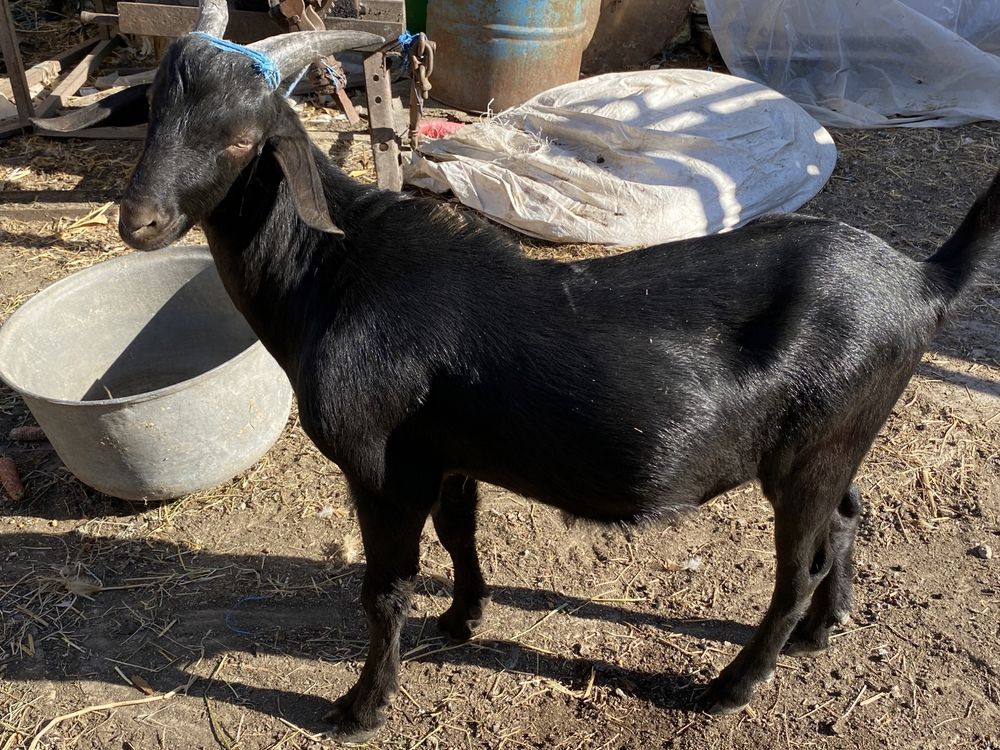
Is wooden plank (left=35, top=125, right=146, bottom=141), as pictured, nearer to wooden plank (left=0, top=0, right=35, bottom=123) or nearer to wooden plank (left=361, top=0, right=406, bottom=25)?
wooden plank (left=0, top=0, right=35, bottom=123)

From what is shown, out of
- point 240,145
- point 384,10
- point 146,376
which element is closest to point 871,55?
point 384,10

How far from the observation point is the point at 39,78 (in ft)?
25.0

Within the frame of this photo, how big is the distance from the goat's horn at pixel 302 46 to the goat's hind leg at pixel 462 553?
1.43 m

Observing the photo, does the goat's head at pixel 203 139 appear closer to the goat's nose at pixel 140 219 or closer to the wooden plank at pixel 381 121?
the goat's nose at pixel 140 219

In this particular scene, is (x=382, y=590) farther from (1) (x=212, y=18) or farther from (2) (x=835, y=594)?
(1) (x=212, y=18)

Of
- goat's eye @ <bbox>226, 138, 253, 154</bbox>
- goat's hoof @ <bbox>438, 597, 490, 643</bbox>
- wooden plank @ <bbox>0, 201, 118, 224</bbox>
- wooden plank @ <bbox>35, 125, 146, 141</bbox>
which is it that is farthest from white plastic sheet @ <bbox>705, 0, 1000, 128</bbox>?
goat's eye @ <bbox>226, 138, 253, 154</bbox>

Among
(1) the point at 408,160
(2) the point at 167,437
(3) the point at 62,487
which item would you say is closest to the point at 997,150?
(1) the point at 408,160

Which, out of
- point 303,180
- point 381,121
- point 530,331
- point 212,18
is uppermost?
point 212,18

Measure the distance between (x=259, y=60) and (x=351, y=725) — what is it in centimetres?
219

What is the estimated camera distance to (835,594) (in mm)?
3152

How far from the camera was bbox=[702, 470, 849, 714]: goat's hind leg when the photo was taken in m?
2.57

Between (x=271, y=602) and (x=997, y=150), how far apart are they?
6.65m

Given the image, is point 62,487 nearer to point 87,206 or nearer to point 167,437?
point 167,437

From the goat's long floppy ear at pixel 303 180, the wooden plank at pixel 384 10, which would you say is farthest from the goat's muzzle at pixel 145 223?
the wooden plank at pixel 384 10
